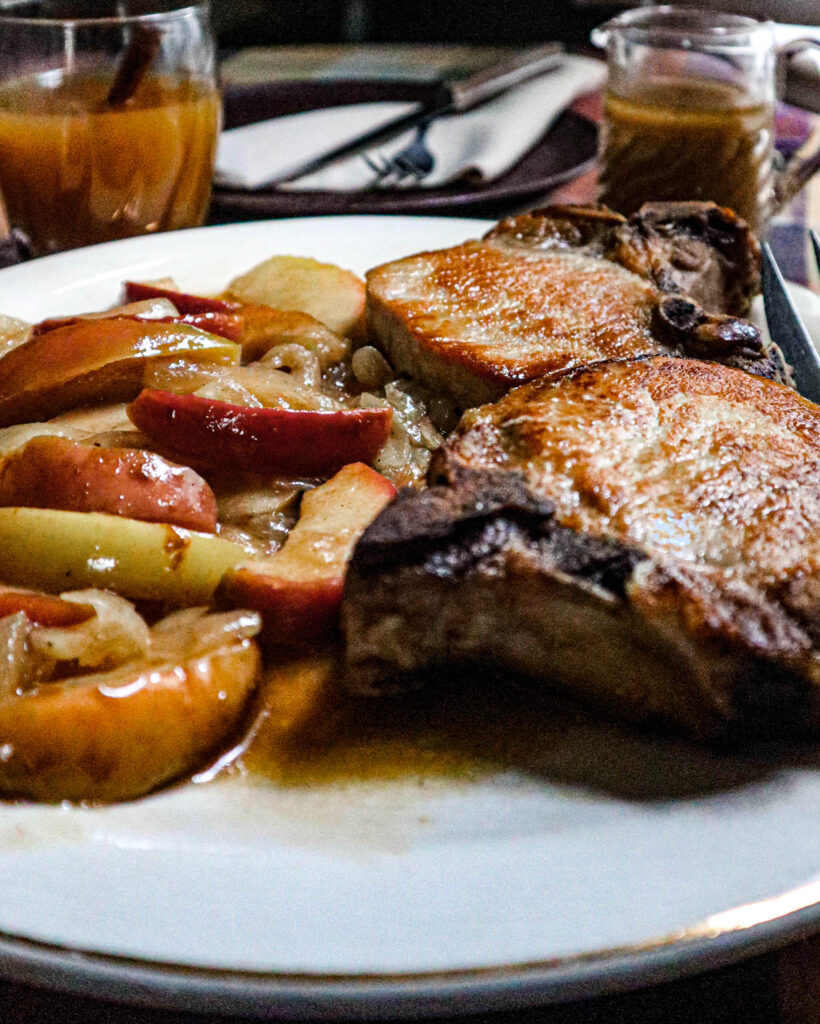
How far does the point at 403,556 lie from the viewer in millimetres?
1352

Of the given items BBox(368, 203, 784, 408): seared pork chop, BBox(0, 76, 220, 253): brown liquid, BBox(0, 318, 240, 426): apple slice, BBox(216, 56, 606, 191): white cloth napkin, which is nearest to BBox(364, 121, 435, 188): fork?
BBox(216, 56, 606, 191): white cloth napkin

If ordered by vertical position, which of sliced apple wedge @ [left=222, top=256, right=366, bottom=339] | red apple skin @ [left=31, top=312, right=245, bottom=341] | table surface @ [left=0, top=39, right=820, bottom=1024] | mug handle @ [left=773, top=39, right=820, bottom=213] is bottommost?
table surface @ [left=0, top=39, right=820, bottom=1024]

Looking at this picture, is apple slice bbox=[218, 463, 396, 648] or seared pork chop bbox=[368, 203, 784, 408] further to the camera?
seared pork chop bbox=[368, 203, 784, 408]

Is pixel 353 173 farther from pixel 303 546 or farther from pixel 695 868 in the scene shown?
pixel 695 868

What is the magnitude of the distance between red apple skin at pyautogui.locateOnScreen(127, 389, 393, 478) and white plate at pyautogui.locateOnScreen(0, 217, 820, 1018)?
63 cm

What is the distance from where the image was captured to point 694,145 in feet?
10.1

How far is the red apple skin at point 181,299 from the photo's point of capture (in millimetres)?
2320

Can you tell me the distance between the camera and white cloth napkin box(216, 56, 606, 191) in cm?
350

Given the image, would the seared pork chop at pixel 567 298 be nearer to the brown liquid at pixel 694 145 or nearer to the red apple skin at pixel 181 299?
the red apple skin at pixel 181 299

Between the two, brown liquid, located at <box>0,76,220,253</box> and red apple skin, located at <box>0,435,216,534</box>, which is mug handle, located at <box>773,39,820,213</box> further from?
red apple skin, located at <box>0,435,216,534</box>

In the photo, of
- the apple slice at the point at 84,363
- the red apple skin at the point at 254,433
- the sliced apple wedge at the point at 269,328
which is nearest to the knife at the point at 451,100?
the sliced apple wedge at the point at 269,328

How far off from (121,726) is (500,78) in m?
3.73

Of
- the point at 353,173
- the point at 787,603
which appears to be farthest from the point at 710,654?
the point at 353,173

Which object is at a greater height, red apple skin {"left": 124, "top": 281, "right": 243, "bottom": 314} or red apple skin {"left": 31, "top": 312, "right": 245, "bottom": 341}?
red apple skin {"left": 31, "top": 312, "right": 245, "bottom": 341}
